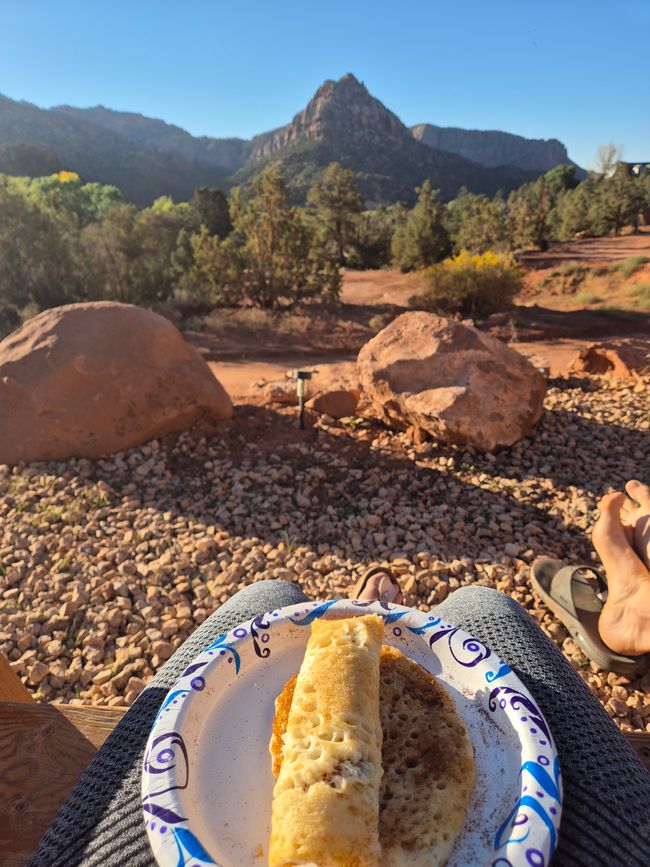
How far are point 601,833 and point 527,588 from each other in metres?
1.86

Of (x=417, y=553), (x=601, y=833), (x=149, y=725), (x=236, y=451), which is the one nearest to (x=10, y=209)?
(x=236, y=451)

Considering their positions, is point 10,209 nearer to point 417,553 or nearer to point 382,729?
point 417,553

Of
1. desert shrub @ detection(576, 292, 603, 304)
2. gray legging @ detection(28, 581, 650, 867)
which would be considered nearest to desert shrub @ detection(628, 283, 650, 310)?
desert shrub @ detection(576, 292, 603, 304)

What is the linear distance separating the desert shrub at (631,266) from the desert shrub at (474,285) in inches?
211

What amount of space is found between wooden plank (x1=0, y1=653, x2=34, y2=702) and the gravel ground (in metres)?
0.59

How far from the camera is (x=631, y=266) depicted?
49.8 feet

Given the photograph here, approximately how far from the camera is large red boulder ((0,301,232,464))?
3.92 m

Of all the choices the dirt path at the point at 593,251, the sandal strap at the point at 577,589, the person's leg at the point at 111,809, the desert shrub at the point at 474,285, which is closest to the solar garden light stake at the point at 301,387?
the sandal strap at the point at 577,589

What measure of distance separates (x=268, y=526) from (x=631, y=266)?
54.5ft

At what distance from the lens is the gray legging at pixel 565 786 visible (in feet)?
2.90

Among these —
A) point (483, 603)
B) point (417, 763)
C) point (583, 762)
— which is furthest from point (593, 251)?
point (417, 763)

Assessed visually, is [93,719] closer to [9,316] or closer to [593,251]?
[9,316]

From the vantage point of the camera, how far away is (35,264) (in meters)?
11.0

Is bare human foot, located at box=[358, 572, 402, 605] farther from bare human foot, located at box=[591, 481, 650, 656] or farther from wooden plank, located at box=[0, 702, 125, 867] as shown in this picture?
wooden plank, located at box=[0, 702, 125, 867]
